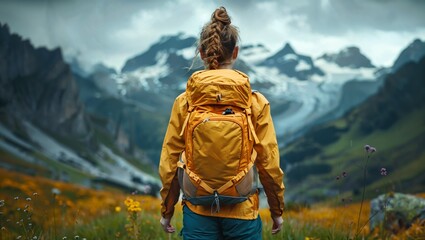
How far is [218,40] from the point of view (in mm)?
3963

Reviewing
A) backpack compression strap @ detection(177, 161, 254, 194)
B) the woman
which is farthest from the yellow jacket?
backpack compression strap @ detection(177, 161, 254, 194)

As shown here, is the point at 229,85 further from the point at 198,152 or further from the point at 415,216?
the point at 415,216

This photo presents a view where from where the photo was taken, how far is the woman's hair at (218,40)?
3.98 metres

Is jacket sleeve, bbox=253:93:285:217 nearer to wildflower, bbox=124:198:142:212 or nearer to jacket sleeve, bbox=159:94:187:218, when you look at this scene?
jacket sleeve, bbox=159:94:187:218

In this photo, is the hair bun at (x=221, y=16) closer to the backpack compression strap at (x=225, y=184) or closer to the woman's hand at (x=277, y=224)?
the backpack compression strap at (x=225, y=184)

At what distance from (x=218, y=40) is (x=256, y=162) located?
3.50ft

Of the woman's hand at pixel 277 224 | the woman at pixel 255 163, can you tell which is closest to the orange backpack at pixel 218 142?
the woman at pixel 255 163

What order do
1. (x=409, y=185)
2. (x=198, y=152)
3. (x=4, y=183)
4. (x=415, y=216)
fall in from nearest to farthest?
1. (x=198, y=152)
2. (x=415, y=216)
3. (x=4, y=183)
4. (x=409, y=185)

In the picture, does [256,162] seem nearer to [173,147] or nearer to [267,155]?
[267,155]

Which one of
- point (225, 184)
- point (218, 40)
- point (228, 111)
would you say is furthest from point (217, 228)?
point (218, 40)

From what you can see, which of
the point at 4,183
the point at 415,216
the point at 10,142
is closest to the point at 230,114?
the point at 415,216

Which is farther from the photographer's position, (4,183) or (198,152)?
(4,183)

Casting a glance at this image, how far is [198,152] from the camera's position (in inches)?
144

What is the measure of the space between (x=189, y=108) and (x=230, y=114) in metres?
0.36
